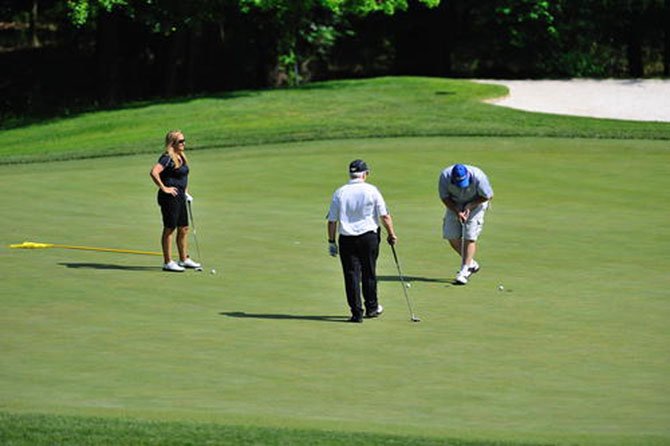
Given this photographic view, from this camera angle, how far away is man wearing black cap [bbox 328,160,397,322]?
667 inches

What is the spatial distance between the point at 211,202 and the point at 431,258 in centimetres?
652

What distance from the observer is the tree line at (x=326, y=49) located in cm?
5706

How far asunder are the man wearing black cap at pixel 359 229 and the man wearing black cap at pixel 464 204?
2.72m

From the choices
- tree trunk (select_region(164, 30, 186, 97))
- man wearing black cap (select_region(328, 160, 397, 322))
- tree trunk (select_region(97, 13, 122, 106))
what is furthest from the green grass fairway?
tree trunk (select_region(97, 13, 122, 106))

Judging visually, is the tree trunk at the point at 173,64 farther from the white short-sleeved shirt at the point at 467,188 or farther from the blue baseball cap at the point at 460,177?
the blue baseball cap at the point at 460,177

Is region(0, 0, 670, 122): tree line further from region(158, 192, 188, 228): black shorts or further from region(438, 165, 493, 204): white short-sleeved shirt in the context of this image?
region(438, 165, 493, 204): white short-sleeved shirt

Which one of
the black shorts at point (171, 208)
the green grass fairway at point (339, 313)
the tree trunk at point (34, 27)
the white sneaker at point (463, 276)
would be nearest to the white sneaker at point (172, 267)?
the green grass fairway at point (339, 313)

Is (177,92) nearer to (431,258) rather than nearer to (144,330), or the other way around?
(431,258)

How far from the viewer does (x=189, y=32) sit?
56312 mm

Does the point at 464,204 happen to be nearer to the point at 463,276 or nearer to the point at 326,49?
the point at 463,276

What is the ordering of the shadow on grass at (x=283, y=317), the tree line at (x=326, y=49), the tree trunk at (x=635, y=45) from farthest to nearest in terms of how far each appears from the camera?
the tree trunk at (x=635, y=45) < the tree line at (x=326, y=49) < the shadow on grass at (x=283, y=317)

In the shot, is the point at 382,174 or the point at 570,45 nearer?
the point at 382,174

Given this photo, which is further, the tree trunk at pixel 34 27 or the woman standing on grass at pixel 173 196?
the tree trunk at pixel 34 27

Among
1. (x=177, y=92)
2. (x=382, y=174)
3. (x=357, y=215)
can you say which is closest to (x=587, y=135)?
(x=382, y=174)
